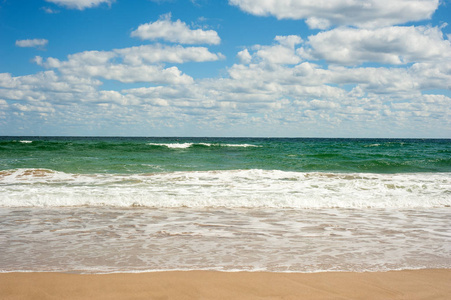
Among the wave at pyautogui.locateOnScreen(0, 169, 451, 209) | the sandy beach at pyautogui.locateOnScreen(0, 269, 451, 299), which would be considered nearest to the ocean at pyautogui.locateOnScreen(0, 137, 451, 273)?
the wave at pyautogui.locateOnScreen(0, 169, 451, 209)

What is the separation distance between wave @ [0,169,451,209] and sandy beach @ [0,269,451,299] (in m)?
5.20

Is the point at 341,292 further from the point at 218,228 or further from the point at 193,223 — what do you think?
the point at 193,223

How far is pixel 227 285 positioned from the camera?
12.0 feet

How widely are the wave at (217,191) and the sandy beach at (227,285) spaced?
5.20m

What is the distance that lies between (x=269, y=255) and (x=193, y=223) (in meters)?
2.49

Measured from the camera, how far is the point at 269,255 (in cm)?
482

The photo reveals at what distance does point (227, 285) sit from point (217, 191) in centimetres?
723

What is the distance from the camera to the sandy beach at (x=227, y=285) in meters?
3.41

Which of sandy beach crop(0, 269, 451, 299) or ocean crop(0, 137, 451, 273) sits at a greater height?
sandy beach crop(0, 269, 451, 299)

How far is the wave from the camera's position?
367 inches

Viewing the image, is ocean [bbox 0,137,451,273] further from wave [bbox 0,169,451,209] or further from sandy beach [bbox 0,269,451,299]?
sandy beach [bbox 0,269,451,299]

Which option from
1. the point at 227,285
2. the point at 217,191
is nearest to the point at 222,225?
the point at 227,285

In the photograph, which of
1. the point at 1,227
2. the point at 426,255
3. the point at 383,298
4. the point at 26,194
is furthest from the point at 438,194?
the point at 26,194

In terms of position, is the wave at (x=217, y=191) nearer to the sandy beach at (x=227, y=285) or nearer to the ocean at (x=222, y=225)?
the ocean at (x=222, y=225)
